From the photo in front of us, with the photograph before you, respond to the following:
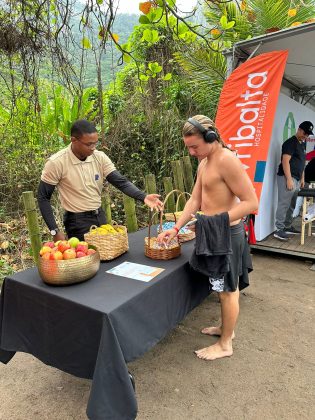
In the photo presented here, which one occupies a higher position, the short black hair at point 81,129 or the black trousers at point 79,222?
the short black hair at point 81,129

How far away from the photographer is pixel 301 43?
4.41 metres

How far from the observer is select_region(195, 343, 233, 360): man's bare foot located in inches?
102

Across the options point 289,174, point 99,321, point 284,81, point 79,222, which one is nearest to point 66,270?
point 99,321

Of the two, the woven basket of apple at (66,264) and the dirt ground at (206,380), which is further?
the dirt ground at (206,380)

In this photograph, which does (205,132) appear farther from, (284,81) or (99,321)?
(284,81)

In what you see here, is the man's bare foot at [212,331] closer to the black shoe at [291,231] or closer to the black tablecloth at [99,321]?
the black tablecloth at [99,321]

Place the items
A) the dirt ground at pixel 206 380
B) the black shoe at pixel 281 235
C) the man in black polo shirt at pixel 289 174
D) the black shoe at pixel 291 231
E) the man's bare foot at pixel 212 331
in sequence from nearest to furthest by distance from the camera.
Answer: the dirt ground at pixel 206 380 → the man's bare foot at pixel 212 331 → the man in black polo shirt at pixel 289 174 → the black shoe at pixel 281 235 → the black shoe at pixel 291 231

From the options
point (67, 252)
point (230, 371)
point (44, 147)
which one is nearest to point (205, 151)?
point (67, 252)

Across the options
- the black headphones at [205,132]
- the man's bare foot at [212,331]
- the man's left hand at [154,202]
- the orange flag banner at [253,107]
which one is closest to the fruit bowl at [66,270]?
the man's left hand at [154,202]

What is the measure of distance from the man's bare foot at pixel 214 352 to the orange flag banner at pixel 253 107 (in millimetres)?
2349

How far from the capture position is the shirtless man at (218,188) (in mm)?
2146

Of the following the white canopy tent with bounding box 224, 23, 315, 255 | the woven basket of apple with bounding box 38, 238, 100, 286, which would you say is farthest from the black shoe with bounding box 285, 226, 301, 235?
the woven basket of apple with bounding box 38, 238, 100, 286

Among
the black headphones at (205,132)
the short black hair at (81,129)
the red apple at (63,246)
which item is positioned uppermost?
the short black hair at (81,129)

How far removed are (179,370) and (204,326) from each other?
670mm
